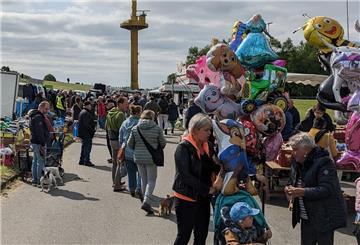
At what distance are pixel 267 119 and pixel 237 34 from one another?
2012 millimetres

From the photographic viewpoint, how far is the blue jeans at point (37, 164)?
32.4ft

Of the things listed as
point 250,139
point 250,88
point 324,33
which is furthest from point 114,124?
point 324,33

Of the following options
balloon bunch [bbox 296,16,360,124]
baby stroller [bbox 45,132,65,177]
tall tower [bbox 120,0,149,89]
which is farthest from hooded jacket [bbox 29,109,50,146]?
tall tower [bbox 120,0,149,89]

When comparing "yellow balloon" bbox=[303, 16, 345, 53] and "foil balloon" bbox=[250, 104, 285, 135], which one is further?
"foil balloon" bbox=[250, 104, 285, 135]

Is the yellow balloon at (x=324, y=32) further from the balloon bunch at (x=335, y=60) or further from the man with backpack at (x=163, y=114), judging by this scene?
the man with backpack at (x=163, y=114)

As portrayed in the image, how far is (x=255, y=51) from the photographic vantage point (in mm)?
8641

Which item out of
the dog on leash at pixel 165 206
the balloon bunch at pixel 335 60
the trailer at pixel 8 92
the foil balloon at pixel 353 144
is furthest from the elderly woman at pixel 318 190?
the trailer at pixel 8 92

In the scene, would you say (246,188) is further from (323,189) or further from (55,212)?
(55,212)

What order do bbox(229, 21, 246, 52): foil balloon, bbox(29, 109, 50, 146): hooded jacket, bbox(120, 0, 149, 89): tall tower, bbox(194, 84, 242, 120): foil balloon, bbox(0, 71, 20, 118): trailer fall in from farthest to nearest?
bbox(120, 0, 149, 89): tall tower, bbox(0, 71, 20, 118): trailer, bbox(29, 109, 50, 146): hooded jacket, bbox(229, 21, 246, 52): foil balloon, bbox(194, 84, 242, 120): foil balloon

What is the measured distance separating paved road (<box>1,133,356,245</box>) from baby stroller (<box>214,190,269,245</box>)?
1.62 metres

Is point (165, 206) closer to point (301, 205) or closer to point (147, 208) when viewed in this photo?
point (147, 208)

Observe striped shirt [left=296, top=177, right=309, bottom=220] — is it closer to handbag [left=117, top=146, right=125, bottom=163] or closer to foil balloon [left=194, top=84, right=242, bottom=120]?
foil balloon [left=194, top=84, right=242, bottom=120]

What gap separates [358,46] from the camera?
6391 mm

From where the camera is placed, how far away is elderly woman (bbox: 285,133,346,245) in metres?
4.64
